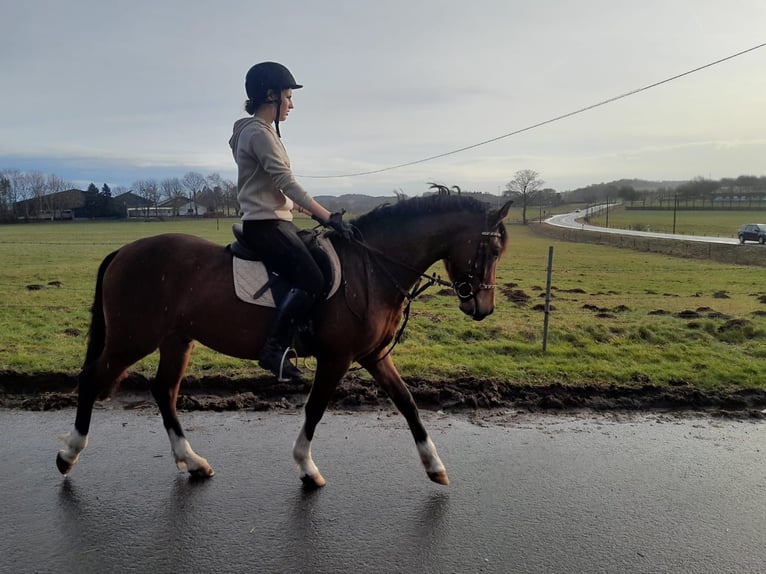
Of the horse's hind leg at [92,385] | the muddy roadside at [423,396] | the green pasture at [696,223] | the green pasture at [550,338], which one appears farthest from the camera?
the green pasture at [696,223]

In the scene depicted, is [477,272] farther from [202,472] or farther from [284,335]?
[202,472]

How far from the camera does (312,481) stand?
13.4 ft

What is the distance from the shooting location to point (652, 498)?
3912 millimetres

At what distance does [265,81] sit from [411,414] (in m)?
2.95

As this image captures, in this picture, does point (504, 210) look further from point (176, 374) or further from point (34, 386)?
point (34, 386)

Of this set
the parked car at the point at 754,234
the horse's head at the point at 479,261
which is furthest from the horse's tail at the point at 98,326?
the parked car at the point at 754,234

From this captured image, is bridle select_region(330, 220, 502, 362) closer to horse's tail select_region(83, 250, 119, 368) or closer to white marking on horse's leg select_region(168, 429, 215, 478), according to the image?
white marking on horse's leg select_region(168, 429, 215, 478)

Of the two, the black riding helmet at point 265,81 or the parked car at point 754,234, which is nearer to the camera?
the black riding helmet at point 265,81

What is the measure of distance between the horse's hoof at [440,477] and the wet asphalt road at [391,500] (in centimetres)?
6

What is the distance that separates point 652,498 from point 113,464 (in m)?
4.38

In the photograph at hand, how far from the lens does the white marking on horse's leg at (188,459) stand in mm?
4223

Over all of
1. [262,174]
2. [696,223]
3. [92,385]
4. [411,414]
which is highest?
[262,174]

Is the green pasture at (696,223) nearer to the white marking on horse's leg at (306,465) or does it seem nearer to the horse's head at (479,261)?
the horse's head at (479,261)

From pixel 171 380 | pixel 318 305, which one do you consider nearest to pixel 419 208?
pixel 318 305
